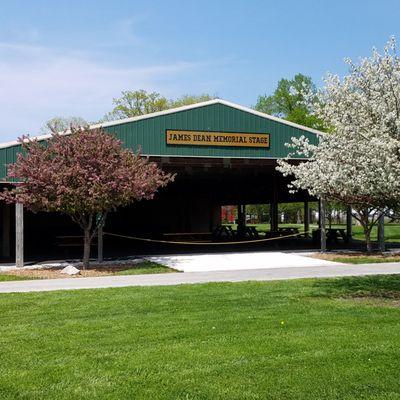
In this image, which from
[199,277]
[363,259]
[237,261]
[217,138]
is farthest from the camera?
[217,138]

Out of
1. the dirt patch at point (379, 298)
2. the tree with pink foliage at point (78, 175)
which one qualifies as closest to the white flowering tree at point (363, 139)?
the dirt patch at point (379, 298)

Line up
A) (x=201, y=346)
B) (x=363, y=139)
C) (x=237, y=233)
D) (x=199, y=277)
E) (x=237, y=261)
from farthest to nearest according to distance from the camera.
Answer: (x=237, y=233)
(x=237, y=261)
(x=199, y=277)
(x=363, y=139)
(x=201, y=346)

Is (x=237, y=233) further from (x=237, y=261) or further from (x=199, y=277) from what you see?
(x=199, y=277)

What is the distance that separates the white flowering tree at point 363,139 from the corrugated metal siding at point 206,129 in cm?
898

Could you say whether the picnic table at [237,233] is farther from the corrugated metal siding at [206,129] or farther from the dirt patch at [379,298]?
the dirt patch at [379,298]

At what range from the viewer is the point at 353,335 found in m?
6.71

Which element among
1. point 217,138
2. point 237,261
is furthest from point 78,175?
point 237,261

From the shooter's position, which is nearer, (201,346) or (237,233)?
(201,346)

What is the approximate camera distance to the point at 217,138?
19125mm

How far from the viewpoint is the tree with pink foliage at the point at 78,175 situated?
47.5 ft

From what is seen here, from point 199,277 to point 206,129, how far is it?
704 centimetres

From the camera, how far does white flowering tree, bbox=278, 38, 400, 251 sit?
8812 mm

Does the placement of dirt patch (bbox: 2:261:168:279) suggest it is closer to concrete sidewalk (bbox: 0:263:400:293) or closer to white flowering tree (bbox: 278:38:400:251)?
concrete sidewalk (bbox: 0:263:400:293)

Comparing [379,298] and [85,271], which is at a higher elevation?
[379,298]
